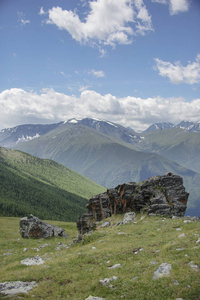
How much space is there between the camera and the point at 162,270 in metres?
16.4

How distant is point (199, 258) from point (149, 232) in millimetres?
14095

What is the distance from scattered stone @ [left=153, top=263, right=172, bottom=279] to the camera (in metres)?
15.9

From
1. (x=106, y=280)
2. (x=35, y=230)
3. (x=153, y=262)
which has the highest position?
(x=153, y=262)

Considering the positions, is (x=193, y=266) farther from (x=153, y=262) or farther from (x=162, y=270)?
(x=153, y=262)

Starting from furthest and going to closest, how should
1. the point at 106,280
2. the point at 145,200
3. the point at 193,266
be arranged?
the point at 145,200
the point at 106,280
the point at 193,266

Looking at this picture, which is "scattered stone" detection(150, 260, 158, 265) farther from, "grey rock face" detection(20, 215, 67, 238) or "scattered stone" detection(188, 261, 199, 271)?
"grey rock face" detection(20, 215, 67, 238)

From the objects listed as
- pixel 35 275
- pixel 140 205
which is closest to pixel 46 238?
pixel 140 205

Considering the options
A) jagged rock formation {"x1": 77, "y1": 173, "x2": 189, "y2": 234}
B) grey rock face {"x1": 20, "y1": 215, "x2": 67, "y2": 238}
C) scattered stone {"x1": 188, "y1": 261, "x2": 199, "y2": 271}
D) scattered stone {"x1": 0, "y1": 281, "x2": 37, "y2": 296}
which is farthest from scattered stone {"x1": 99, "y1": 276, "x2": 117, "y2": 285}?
grey rock face {"x1": 20, "y1": 215, "x2": 67, "y2": 238}

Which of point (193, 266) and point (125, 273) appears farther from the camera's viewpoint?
point (125, 273)

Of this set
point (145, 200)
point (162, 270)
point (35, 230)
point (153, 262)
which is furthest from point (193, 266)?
point (35, 230)

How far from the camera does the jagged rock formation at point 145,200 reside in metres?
45.4

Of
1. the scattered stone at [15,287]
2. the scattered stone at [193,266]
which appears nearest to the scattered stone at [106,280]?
the scattered stone at [15,287]

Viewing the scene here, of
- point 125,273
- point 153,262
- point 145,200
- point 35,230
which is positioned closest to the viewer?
point 125,273

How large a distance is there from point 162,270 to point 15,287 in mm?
12634
